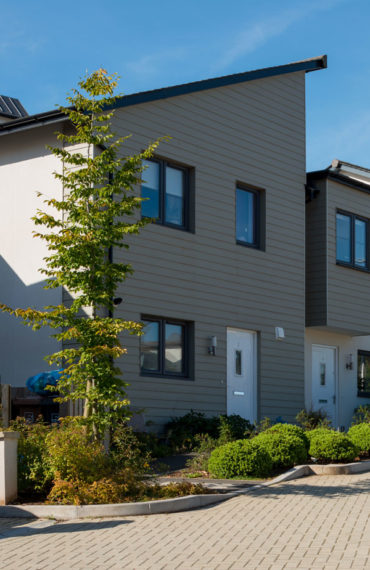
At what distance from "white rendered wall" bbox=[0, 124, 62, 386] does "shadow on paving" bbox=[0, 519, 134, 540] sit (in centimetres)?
550

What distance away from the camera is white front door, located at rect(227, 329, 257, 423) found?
17.4 metres

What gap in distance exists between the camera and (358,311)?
2072cm

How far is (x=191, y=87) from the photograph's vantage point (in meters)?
16.8

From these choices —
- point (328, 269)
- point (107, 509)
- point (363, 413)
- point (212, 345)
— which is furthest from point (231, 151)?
point (107, 509)

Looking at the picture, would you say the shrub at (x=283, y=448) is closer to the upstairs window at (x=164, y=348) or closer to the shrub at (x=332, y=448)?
the shrub at (x=332, y=448)

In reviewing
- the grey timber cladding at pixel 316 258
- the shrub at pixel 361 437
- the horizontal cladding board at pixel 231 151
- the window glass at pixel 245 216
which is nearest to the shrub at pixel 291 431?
the shrub at pixel 361 437

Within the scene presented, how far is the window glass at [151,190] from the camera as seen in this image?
15875 millimetres

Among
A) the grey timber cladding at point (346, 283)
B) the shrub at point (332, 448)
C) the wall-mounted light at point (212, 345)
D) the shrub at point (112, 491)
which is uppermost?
Result: the grey timber cladding at point (346, 283)

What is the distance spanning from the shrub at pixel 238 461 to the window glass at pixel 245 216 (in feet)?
22.1

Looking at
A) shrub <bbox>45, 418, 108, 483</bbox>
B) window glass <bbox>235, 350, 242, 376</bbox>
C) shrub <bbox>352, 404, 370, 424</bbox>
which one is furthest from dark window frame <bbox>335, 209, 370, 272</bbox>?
shrub <bbox>45, 418, 108, 483</bbox>

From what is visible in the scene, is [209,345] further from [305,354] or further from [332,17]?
[332,17]

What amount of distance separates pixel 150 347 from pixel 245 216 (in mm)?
4162

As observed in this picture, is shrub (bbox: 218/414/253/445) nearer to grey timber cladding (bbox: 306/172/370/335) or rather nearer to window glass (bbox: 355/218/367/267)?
grey timber cladding (bbox: 306/172/370/335)

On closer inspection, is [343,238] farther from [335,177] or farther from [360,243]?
[335,177]
